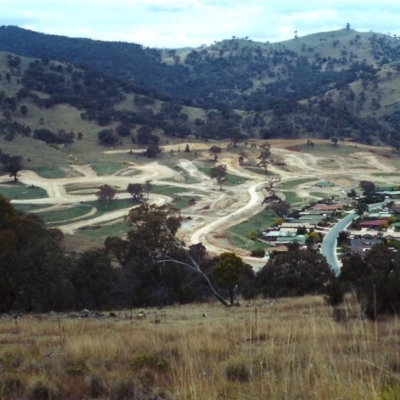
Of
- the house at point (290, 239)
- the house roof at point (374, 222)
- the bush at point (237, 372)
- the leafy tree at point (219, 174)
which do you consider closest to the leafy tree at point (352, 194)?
the house roof at point (374, 222)

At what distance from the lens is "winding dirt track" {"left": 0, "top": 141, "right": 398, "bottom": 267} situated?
1962 inches

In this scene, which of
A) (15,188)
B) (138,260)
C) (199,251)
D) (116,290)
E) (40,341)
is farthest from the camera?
(15,188)

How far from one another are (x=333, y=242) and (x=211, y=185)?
89.3 feet

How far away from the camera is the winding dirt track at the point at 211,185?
49.8 meters

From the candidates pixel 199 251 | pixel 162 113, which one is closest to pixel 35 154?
pixel 162 113

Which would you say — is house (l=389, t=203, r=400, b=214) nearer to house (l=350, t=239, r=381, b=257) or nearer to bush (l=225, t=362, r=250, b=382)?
house (l=350, t=239, r=381, b=257)

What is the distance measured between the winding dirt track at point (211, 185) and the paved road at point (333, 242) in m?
5.01

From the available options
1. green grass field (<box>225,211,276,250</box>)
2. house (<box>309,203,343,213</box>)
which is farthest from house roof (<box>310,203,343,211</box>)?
green grass field (<box>225,211,276,250</box>)

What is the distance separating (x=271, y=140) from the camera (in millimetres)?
99188

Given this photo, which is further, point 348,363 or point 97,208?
point 97,208

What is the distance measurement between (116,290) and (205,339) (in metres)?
17.0

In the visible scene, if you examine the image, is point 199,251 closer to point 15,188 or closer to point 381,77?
point 15,188

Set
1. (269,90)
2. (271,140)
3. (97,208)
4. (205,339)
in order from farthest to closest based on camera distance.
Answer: (269,90)
(271,140)
(97,208)
(205,339)

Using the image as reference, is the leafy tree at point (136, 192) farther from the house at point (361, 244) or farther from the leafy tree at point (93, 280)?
the leafy tree at point (93, 280)
